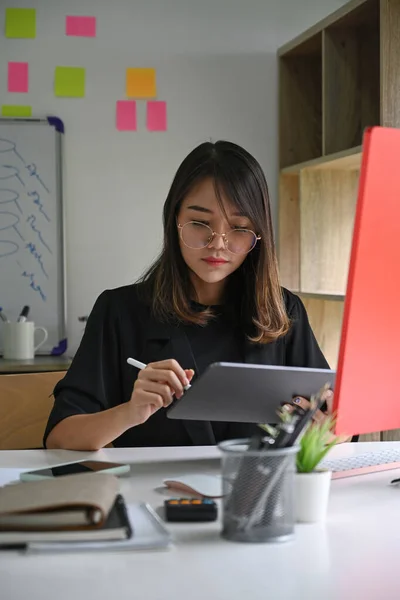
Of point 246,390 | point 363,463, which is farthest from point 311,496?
point 363,463

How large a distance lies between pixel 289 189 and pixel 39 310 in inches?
41.7

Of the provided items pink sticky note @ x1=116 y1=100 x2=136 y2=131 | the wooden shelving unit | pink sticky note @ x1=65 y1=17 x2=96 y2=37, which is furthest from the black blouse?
pink sticky note @ x1=65 y1=17 x2=96 y2=37

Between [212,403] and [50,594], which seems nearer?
[50,594]

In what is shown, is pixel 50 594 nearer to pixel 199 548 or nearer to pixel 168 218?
pixel 199 548

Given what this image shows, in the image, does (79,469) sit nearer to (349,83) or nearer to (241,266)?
(241,266)

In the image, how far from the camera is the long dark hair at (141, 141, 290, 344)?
174 cm

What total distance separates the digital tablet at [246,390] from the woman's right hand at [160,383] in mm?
35

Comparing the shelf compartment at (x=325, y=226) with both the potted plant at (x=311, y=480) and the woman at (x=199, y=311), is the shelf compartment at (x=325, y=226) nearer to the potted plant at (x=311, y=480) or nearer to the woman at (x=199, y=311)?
the woman at (x=199, y=311)

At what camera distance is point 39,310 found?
3.13 metres

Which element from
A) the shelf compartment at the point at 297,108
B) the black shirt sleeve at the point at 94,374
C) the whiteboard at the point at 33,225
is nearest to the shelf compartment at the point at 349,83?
the shelf compartment at the point at 297,108

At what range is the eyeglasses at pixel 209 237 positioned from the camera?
5.60 ft

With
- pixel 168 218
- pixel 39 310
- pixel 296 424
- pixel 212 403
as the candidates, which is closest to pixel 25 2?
pixel 39 310

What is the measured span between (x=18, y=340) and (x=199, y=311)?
4.27 ft

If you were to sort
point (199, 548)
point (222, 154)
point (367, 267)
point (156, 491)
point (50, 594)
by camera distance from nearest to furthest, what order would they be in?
point (50, 594) < point (199, 548) < point (367, 267) < point (156, 491) < point (222, 154)
